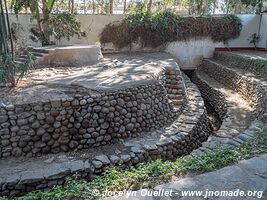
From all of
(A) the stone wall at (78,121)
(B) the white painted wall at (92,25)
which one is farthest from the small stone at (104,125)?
(B) the white painted wall at (92,25)

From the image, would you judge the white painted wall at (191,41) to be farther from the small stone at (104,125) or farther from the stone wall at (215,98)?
the small stone at (104,125)

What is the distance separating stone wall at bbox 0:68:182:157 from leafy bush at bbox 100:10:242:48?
6116 millimetres

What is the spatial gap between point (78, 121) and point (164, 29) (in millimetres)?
7816

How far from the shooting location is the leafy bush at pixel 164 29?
37.7 feet

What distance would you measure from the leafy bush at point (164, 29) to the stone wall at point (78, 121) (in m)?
6.12

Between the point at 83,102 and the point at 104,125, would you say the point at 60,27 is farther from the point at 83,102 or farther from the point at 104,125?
the point at 104,125

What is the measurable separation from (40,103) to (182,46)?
8652 mm

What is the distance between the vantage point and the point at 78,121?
16.5 ft

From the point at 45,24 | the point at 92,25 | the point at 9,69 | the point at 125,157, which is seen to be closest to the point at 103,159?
the point at 125,157

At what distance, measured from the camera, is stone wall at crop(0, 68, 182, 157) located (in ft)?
15.3

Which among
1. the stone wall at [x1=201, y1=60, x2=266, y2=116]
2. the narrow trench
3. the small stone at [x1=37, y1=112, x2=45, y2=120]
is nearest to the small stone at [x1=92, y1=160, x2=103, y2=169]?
the small stone at [x1=37, y1=112, x2=45, y2=120]

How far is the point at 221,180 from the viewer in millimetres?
2434

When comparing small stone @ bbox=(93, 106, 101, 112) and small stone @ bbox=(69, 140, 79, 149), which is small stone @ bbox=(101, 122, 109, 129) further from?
small stone @ bbox=(69, 140, 79, 149)

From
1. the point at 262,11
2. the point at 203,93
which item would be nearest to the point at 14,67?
the point at 203,93
